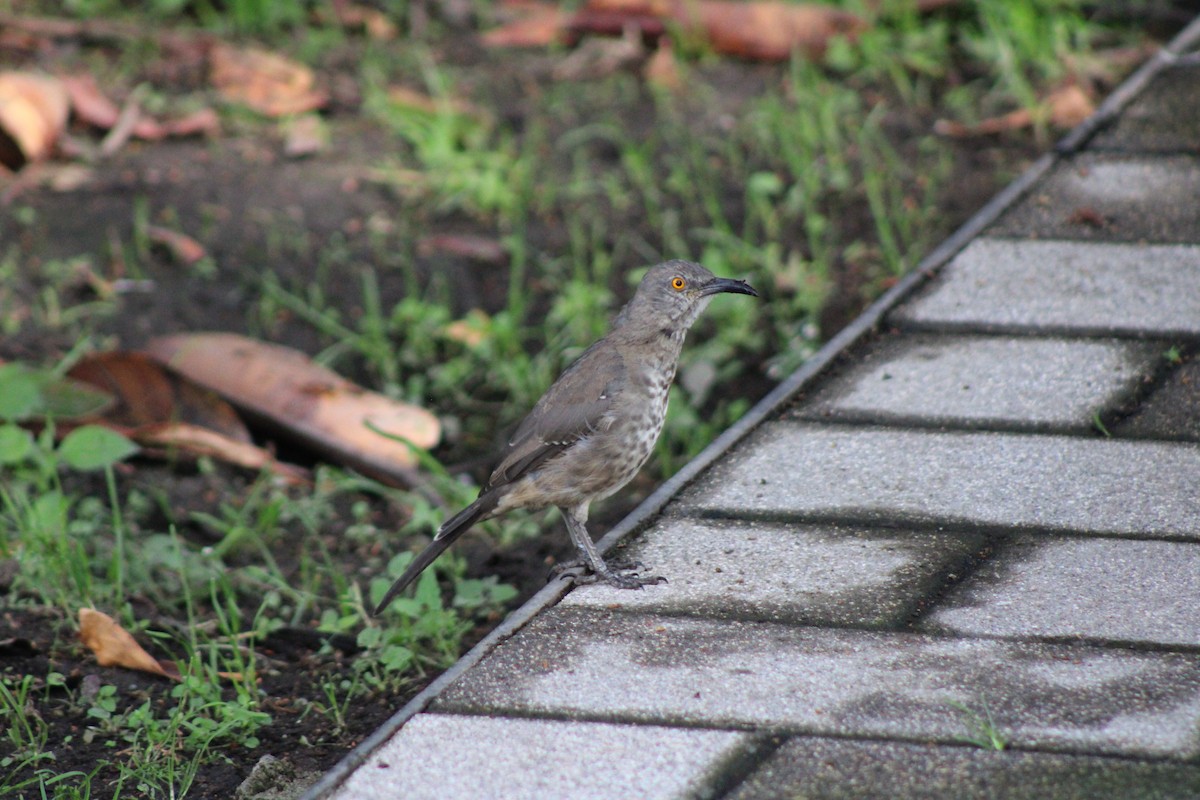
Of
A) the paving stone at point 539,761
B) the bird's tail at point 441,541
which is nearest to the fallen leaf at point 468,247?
the bird's tail at point 441,541

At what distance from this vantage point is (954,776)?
257 cm

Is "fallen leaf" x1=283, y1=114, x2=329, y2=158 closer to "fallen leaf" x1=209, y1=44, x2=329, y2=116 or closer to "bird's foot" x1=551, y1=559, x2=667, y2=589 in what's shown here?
"fallen leaf" x1=209, y1=44, x2=329, y2=116

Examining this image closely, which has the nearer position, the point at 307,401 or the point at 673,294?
the point at 673,294

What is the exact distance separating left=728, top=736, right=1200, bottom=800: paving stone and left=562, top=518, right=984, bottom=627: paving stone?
535 millimetres

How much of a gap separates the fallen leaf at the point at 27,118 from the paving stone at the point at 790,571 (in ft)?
12.2

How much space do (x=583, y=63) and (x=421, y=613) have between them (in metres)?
4.09

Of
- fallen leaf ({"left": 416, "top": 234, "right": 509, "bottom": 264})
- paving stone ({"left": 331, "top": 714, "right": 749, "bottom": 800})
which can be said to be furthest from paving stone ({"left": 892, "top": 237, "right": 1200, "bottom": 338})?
paving stone ({"left": 331, "top": 714, "right": 749, "bottom": 800})

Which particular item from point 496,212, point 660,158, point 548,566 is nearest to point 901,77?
point 660,158

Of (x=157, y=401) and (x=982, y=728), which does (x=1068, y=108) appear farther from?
(x=982, y=728)

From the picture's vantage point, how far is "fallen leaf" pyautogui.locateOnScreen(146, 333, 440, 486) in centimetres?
475

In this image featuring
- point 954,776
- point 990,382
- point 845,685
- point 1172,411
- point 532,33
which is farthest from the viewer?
point 532,33

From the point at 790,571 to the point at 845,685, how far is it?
52 centimetres

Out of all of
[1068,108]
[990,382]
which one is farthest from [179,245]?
[1068,108]

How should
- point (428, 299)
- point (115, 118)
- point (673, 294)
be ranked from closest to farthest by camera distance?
1. point (673, 294)
2. point (428, 299)
3. point (115, 118)
